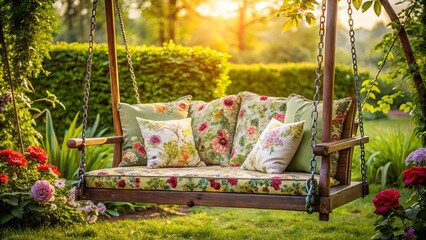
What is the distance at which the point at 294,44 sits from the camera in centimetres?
2055

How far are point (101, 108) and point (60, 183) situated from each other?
2.14m

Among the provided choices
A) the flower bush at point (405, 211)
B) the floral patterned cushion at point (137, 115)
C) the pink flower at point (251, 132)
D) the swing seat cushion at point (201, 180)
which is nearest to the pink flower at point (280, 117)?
the pink flower at point (251, 132)

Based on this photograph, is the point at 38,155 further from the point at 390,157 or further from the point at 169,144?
the point at 390,157

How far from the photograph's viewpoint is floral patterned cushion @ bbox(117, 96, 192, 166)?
14.4 ft

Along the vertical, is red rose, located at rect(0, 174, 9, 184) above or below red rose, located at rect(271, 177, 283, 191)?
below

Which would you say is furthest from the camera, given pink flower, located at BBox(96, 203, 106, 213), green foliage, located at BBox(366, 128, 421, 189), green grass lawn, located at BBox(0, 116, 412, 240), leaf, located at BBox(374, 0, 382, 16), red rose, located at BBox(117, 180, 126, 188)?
green foliage, located at BBox(366, 128, 421, 189)

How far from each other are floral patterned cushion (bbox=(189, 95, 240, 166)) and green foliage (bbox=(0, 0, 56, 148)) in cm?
143

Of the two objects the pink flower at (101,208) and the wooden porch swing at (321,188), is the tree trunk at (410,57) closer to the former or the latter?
the wooden porch swing at (321,188)

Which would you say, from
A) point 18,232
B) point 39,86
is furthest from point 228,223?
point 39,86

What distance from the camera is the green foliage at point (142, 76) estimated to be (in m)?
6.41

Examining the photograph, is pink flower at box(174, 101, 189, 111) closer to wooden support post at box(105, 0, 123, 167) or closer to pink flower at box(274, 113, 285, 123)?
wooden support post at box(105, 0, 123, 167)

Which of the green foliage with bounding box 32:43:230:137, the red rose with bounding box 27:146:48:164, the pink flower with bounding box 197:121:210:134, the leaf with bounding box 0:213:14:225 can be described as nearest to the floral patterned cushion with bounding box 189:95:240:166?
the pink flower with bounding box 197:121:210:134

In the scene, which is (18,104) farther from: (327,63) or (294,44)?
(294,44)

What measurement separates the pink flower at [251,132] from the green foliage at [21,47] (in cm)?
177
